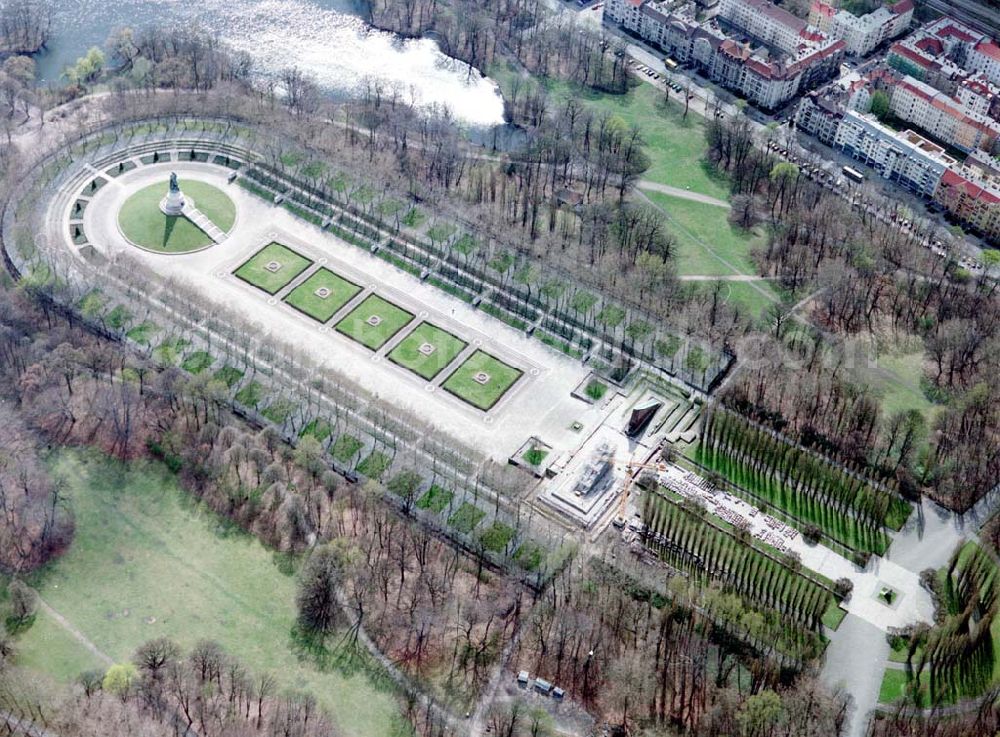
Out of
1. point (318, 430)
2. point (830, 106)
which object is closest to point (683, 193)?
point (830, 106)

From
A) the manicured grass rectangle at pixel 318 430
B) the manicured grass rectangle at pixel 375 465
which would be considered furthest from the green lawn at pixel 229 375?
the manicured grass rectangle at pixel 375 465

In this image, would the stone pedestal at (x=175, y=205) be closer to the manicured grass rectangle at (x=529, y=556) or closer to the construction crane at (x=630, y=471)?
the construction crane at (x=630, y=471)

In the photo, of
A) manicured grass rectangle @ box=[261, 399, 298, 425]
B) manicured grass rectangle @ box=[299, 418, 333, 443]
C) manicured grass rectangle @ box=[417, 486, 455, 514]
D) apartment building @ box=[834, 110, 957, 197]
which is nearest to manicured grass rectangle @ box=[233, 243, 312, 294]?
manicured grass rectangle @ box=[261, 399, 298, 425]

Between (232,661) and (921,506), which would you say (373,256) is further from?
(921,506)

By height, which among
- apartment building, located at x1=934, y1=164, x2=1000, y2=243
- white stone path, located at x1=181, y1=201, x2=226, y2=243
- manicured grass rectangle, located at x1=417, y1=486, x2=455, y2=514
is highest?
apartment building, located at x1=934, y1=164, x2=1000, y2=243

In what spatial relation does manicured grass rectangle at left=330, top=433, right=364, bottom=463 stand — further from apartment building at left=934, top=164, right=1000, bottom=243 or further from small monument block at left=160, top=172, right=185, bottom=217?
apartment building at left=934, top=164, right=1000, bottom=243

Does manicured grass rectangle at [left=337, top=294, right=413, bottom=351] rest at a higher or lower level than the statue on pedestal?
lower

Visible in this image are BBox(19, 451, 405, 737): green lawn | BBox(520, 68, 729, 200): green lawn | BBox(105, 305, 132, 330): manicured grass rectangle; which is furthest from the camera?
BBox(520, 68, 729, 200): green lawn

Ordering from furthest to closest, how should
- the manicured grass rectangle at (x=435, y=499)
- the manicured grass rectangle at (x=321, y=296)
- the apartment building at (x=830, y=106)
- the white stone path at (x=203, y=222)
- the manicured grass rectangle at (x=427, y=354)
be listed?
the apartment building at (x=830, y=106), the white stone path at (x=203, y=222), the manicured grass rectangle at (x=321, y=296), the manicured grass rectangle at (x=427, y=354), the manicured grass rectangle at (x=435, y=499)
